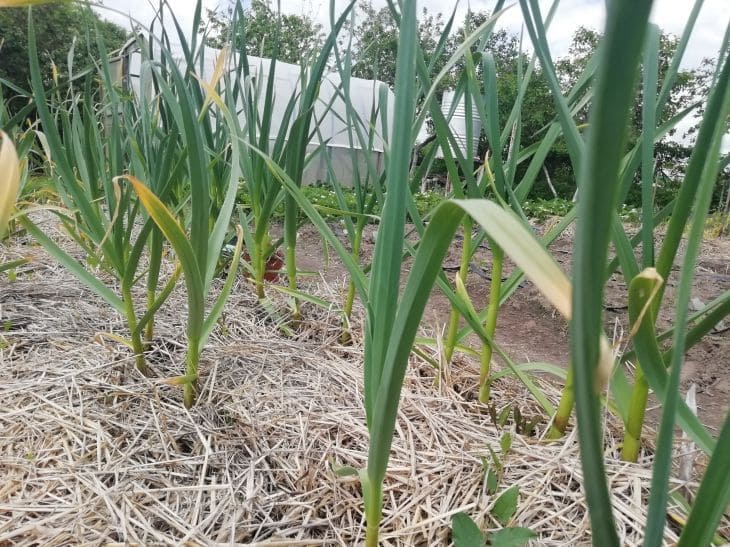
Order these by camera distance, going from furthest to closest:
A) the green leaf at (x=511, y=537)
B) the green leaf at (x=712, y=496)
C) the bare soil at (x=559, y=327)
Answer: the bare soil at (x=559, y=327) → the green leaf at (x=511, y=537) → the green leaf at (x=712, y=496)

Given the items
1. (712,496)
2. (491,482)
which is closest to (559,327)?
(491,482)

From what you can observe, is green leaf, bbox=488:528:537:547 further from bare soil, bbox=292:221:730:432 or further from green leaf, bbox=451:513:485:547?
bare soil, bbox=292:221:730:432

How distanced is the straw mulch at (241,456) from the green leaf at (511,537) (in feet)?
0.18

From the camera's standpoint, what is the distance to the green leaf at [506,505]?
500 mm

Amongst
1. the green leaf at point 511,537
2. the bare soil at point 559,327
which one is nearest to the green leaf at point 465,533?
the green leaf at point 511,537

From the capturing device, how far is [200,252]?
0.63 meters

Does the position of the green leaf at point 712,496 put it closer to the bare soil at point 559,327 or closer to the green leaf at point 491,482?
A: the green leaf at point 491,482

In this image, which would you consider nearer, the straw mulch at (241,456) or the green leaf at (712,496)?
the green leaf at (712,496)

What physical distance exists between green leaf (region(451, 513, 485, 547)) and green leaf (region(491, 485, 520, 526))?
51 millimetres

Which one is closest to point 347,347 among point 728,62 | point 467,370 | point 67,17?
point 467,370

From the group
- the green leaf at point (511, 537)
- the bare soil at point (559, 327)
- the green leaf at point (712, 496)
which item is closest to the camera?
the green leaf at point (712, 496)

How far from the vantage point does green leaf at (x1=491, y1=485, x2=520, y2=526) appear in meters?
0.50

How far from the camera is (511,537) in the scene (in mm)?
447

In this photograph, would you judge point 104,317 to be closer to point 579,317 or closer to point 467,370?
point 467,370
